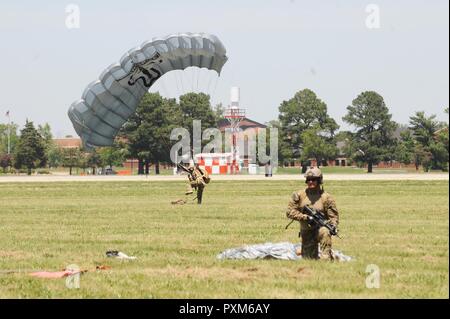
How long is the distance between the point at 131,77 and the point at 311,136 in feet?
276

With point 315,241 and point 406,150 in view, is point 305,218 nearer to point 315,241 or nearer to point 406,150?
point 315,241

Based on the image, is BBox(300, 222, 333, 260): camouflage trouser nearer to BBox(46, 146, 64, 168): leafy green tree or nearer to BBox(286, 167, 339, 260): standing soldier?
BBox(286, 167, 339, 260): standing soldier

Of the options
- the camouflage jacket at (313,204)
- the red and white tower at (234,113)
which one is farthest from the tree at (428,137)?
the camouflage jacket at (313,204)

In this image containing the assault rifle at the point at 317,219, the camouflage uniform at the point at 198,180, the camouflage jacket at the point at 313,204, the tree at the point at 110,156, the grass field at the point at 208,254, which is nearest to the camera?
the grass field at the point at 208,254

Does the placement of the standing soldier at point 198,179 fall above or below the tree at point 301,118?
below

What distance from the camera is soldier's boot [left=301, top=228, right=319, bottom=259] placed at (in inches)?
523

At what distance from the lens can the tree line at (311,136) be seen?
118562 millimetres

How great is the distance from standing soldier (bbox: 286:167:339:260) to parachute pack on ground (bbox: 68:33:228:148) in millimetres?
23295

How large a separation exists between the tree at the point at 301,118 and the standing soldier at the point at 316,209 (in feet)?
→ 366

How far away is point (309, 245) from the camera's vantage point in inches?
526

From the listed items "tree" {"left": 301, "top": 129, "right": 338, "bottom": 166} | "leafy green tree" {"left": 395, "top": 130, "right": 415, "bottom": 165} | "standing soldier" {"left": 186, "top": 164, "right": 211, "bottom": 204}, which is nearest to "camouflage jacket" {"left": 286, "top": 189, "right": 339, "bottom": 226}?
"standing soldier" {"left": 186, "top": 164, "right": 211, "bottom": 204}

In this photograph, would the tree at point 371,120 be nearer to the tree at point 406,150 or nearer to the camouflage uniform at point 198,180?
the tree at point 406,150

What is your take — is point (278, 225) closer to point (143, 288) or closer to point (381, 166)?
point (143, 288)
